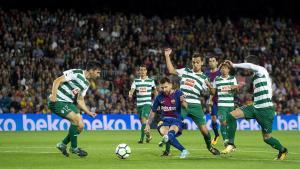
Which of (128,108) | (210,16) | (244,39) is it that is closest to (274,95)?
(244,39)

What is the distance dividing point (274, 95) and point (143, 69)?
548 inches

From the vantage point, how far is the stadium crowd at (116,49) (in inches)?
1232

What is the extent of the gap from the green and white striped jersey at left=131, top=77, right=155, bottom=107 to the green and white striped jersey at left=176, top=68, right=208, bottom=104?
212 inches

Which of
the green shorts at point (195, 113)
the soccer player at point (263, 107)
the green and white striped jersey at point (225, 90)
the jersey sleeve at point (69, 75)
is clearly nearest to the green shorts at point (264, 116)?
the soccer player at point (263, 107)

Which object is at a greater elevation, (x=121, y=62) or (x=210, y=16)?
(x=210, y=16)

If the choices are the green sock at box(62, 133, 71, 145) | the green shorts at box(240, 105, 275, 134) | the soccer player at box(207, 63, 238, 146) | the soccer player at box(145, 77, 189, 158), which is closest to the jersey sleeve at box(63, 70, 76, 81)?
the green sock at box(62, 133, 71, 145)

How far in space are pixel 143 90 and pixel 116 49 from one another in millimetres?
12753

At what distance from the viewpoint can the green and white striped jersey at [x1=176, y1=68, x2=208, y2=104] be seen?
16.6 m

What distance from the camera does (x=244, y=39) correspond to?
125 ft

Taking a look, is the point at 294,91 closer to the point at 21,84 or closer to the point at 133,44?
the point at 133,44

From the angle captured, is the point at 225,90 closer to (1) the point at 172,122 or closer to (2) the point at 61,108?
(1) the point at 172,122

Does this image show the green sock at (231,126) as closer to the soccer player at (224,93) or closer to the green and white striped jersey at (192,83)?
the green and white striped jersey at (192,83)

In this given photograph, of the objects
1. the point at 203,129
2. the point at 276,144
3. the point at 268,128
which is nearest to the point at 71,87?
the point at 203,129

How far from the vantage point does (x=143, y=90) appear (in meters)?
22.3
